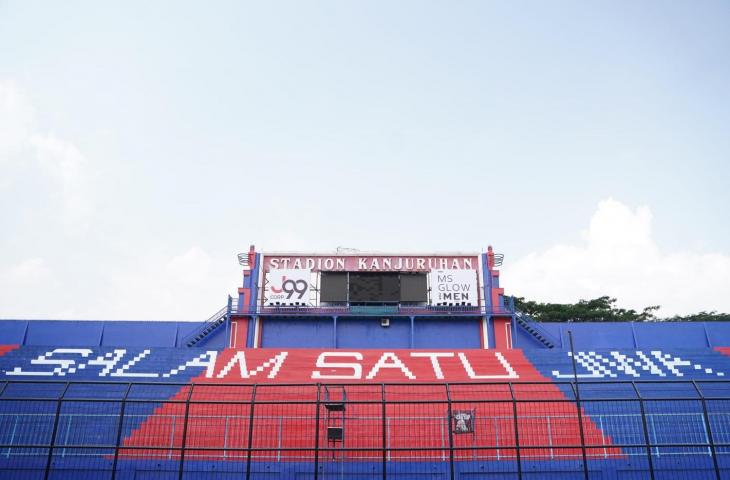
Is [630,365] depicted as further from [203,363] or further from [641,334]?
[203,363]

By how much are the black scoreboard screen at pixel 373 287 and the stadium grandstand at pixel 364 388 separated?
87mm

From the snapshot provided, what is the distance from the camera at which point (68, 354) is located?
27.3 meters

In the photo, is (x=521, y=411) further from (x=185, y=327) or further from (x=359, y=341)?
(x=185, y=327)

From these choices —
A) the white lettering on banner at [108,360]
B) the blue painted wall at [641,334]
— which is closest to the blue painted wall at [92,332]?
the white lettering on banner at [108,360]

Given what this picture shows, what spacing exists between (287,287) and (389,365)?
8.32 m

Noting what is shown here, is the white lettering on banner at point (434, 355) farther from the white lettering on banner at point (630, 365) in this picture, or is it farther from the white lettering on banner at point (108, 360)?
the white lettering on banner at point (108, 360)

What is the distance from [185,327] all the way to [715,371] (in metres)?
30.5

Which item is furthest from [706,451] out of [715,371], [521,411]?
[715,371]

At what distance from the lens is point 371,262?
32531mm

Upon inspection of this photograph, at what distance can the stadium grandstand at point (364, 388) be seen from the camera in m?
15.8

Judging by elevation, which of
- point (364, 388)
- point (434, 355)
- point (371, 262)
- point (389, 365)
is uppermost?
point (371, 262)

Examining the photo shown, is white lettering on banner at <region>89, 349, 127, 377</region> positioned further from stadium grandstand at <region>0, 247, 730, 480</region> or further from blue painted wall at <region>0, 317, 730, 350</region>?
blue painted wall at <region>0, 317, 730, 350</region>

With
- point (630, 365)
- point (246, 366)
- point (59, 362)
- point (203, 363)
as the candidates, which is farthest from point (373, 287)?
point (59, 362)

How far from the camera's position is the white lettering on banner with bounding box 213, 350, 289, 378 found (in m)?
25.8
